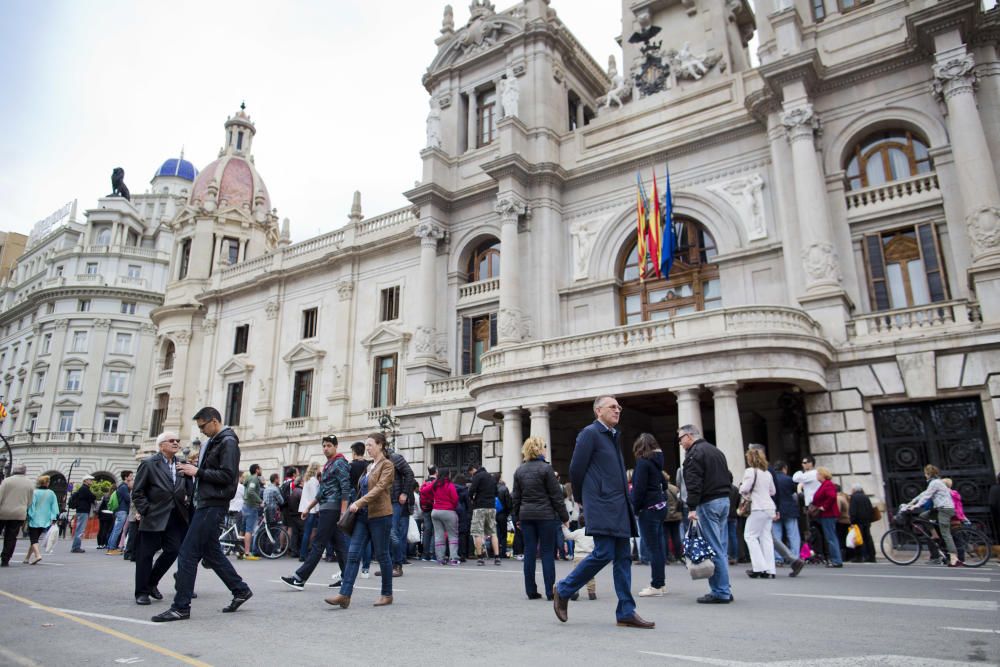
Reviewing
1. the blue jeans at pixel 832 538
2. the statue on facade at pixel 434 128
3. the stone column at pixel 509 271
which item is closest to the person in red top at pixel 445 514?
the blue jeans at pixel 832 538

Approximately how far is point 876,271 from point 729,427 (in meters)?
7.36

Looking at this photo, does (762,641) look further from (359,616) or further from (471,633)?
(359,616)

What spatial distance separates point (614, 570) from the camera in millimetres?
5922

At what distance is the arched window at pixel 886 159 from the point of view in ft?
65.4

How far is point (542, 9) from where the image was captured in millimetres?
28828

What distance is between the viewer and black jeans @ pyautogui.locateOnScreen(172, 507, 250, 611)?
21.1 feet

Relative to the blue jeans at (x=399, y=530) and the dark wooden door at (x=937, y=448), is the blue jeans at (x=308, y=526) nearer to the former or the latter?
the blue jeans at (x=399, y=530)

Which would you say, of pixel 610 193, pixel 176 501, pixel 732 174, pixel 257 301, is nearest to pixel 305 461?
pixel 257 301

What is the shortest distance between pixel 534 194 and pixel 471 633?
71.5ft

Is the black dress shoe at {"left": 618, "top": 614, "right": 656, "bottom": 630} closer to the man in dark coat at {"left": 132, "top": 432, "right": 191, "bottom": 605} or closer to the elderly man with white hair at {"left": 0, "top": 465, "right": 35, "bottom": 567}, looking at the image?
the man in dark coat at {"left": 132, "top": 432, "right": 191, "bottom": 605}

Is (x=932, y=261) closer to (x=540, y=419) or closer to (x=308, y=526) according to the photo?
(x=540, y=419)

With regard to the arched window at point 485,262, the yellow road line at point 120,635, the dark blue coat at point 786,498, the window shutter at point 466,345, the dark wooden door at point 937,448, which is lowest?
the yellow road line at point 120,635

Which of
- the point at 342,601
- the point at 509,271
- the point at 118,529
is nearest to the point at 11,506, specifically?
the point at 118,529

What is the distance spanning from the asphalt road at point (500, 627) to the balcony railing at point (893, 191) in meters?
13.1
